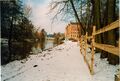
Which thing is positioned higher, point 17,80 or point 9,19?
point 9,19

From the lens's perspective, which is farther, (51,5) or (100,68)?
(51,5)

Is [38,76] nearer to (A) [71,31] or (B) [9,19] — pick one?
(B) [9,19]

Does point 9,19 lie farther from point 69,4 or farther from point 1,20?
point 69,4

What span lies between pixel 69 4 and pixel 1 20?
608 centimetres

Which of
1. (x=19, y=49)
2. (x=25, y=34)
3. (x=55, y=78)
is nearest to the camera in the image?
(x=55, y=78)

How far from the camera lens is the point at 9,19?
2667 centimetres

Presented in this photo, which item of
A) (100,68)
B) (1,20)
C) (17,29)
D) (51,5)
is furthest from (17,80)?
(17,29)

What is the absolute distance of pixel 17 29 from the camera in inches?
1188

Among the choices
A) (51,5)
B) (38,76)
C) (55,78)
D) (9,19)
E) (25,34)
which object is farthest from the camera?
(25,34)

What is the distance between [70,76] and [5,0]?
16451mm

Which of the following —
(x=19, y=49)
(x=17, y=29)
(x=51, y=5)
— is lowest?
(x=19, y=49)

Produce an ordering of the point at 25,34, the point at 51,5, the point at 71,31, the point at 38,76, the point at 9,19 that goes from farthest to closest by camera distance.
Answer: the point at 71,31, the point at 25,34, the point at 9,19, the point at 51,5, the point at 38,76

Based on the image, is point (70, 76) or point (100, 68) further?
point (100, 68)

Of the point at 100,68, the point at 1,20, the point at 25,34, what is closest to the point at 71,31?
the point at 25,34
